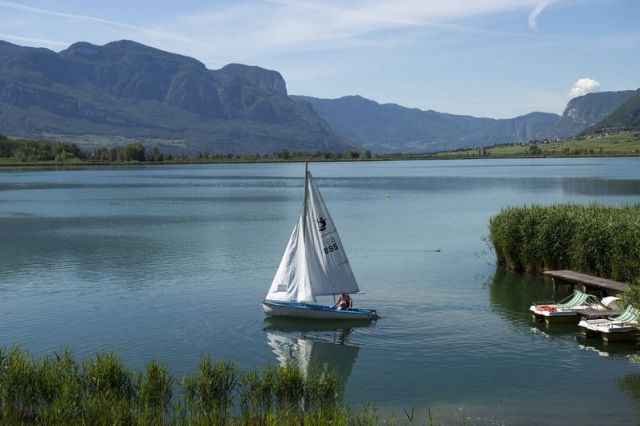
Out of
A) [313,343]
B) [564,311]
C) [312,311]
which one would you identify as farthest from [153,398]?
[564,311]

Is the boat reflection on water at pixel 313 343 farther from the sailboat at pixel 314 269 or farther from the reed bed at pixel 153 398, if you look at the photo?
the reed bed at pixel 153 398

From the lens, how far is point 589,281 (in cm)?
4359

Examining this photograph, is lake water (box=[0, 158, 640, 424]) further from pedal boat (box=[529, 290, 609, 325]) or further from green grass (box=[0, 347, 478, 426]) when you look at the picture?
green grass (box=[0, 347, 478, 426])

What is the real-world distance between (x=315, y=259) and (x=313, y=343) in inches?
205

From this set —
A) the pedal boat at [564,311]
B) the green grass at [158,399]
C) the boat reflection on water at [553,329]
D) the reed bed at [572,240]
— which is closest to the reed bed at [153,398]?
the green grass at [158,399]

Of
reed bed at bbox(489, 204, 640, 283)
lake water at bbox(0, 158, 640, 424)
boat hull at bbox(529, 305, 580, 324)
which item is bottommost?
lake water at bbox(0, 158, 640, 424)

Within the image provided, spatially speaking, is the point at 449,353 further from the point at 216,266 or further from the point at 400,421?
the point at 216,266

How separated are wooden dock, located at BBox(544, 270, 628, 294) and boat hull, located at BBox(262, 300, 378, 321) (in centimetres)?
1410

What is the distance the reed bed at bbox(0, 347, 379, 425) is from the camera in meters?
22.2

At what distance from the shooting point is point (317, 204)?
38719mm

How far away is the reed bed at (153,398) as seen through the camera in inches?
873

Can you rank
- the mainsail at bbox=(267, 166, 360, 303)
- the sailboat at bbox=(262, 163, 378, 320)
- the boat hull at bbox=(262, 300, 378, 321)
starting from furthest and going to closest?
the mainsail at bbox=(267, 166, 360, 303) < the sailboat at bbox=(262, 163, 378, 320) < the boat hull at bbox=(262, 300, 378, 321)

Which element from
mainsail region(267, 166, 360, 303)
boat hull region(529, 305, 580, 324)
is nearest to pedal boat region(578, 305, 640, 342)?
boat hull region(529, 305, 580, 324)

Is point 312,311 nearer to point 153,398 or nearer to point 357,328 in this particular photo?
point 357,328
